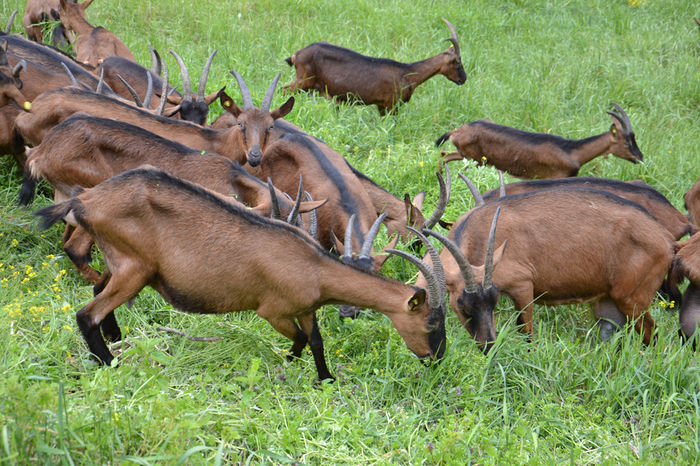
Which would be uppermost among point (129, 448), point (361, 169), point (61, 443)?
point (61, 443)

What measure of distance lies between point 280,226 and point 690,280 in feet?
10.9

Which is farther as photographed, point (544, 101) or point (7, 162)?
point (544, 101)

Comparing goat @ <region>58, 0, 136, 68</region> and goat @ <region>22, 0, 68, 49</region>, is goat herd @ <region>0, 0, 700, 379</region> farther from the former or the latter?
goat @ <region>22, 0, 68, 49</region>

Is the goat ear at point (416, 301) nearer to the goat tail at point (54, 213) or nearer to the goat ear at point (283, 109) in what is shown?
the goat tail at point (54, 213)

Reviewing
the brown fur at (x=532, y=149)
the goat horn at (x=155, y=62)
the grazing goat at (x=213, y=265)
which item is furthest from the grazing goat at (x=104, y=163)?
the brown fur at (x=532, y=149)

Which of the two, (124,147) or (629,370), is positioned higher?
(124,147)

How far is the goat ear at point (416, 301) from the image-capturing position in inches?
191

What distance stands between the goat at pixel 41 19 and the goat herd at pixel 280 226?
8.64 feet

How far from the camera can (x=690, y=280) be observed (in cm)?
597

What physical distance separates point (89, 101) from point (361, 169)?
3155 millimetres

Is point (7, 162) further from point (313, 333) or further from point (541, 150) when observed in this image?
point (541, 150)

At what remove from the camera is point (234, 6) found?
514 inches

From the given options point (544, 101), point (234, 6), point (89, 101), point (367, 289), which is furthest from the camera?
point (234, 6)

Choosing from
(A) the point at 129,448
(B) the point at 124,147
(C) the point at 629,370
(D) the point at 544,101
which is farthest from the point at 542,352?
(D) the point at 544,101
